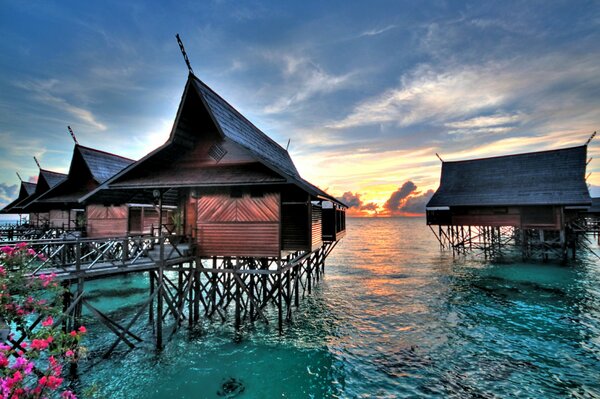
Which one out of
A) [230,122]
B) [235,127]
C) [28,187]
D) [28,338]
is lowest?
[28,338]

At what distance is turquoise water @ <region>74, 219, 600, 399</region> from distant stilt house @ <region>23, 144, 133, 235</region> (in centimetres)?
554

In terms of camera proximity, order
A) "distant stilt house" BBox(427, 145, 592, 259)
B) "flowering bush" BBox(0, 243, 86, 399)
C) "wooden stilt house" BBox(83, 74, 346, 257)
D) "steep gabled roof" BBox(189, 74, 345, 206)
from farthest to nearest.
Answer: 1. "distant stilt house" BBox(427, 145, 592, 259)
2. "wooden stilt house" BBox(83, 74, 346, 257)
3. "steep gabled roof" BBox(189, 74, 345, 206)
4. "flowering bush" BBox(0, 243, 86, 399)

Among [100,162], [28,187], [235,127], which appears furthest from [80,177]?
[28,187]

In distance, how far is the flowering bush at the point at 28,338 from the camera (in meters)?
3.24

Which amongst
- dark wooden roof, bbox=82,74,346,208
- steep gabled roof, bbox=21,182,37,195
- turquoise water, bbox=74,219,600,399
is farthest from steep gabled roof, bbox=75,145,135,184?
steep gabled roof, bbox=21,182,37,195

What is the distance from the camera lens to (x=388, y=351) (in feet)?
31.4

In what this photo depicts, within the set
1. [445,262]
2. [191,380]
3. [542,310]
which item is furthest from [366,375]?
[445,262]

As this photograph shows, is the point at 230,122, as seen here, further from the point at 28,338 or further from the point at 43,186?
the point at 43,186

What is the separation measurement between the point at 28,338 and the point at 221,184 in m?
6.20

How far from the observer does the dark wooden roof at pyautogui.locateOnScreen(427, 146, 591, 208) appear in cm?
2204

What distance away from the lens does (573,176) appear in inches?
891

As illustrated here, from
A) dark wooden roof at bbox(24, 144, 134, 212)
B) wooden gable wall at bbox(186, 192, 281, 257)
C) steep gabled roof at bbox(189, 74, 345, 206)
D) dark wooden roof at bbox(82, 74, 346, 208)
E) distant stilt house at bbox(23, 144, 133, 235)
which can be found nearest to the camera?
steep gabled roof at bbox(189, 74, 345, 206)

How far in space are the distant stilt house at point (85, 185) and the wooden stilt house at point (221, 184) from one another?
8629 mm

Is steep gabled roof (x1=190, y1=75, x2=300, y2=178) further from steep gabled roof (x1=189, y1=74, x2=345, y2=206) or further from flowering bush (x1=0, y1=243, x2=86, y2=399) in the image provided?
flowering bush (x1=0, y1=243, x2=86, y2=399)
